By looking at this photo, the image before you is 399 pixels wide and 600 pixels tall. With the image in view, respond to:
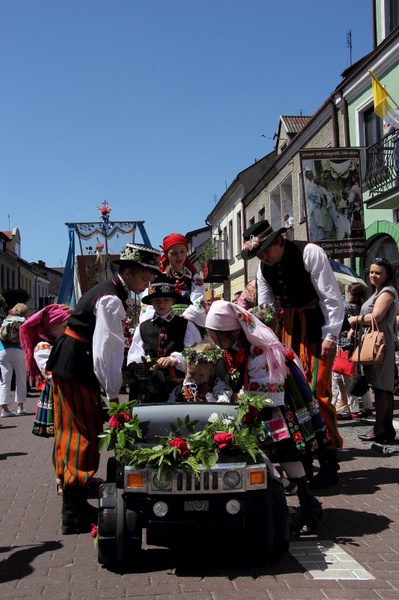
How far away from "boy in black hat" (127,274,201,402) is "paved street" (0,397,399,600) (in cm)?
129

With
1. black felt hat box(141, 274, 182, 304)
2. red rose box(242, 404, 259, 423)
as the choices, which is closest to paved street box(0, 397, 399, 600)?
red rose box(242, 404, 259, 423)

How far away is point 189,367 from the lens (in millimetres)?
5152

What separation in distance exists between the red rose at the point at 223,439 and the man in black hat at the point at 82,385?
3.25ft

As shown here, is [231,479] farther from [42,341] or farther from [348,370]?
[348,370]

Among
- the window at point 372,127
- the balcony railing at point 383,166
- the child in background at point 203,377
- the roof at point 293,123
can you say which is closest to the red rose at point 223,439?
the child in background at point 203,377

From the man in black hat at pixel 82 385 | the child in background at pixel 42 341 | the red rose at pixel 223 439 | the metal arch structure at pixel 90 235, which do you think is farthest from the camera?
the metal arch structure at pixel 90 235

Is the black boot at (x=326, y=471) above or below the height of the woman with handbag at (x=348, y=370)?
below

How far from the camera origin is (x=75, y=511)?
4840 millimetres

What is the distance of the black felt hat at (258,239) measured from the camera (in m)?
5.70

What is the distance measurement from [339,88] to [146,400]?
16.6 m

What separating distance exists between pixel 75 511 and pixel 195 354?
51.7 inches

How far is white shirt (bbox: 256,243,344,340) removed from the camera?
5.72 metres

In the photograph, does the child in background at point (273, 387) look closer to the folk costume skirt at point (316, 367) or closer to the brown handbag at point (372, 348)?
the folk costume skirt at point (316, 367)

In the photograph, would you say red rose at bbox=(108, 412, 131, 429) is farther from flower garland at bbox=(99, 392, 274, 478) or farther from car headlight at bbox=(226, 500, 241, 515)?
car headlight at bbox=(226, 500, 241, 515)
